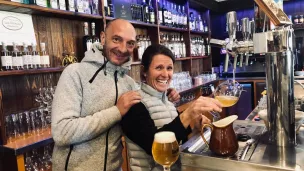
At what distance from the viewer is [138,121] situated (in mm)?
1137

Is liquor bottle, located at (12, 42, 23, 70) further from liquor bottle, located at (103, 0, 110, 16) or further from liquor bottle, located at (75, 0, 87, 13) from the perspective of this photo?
liquor bottle, located at (103, 0, 110, 16)

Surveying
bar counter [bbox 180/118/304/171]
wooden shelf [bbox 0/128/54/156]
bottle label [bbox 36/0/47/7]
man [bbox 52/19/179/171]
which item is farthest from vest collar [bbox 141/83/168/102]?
bottle label [bbox 36/0/47/7]

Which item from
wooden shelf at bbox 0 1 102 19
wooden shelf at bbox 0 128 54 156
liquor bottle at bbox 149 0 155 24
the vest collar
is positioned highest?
liquor bottle at bbox 149 0 155 24

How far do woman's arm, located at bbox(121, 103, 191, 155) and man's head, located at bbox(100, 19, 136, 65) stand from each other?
1.09ft

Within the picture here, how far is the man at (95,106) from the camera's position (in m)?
1.13

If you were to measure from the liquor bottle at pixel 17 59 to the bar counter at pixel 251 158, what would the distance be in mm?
1419

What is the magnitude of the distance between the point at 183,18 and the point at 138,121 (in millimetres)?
3290

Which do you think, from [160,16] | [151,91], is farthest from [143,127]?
→ [160,16]

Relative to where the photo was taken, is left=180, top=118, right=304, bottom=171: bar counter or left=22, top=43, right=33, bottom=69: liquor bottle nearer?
left=180, top=118, right=304, bottom=171: bar counter

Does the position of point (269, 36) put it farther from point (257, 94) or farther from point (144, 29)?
point (257, 94)

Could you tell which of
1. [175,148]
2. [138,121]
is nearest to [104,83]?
[138,121]

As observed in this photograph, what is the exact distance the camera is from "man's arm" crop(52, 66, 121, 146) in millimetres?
1109

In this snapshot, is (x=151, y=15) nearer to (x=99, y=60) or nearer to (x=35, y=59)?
(x=35, y=59)

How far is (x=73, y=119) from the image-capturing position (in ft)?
3.68
